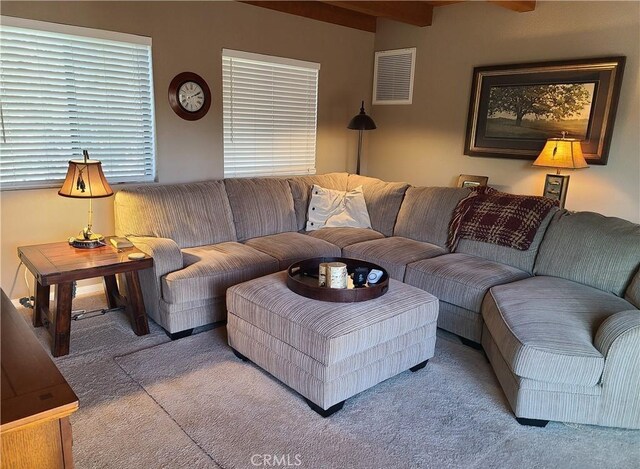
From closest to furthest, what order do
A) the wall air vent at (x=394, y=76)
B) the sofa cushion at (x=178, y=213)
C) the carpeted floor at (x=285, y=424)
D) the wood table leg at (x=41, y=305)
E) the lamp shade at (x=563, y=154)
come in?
the carpeted floor at (x=285, y=424) → the wood table leg at (x=41, y=305) → the sofa cushion at (x=178, y=213) → the lamp shade at (x=563, y=154) → the wall air vent at (x=394, y=76)

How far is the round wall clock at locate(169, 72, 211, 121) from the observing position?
379 centimetres

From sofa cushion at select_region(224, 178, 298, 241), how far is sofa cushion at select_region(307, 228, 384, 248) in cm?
28

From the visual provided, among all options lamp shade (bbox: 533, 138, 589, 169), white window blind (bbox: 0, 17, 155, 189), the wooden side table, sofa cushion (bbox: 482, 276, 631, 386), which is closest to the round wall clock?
white window blind (bbox: 0, 17, 155, 189)

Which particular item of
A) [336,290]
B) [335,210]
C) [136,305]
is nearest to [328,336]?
[336,290]

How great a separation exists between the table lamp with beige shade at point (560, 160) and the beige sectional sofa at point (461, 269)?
2.15 ft

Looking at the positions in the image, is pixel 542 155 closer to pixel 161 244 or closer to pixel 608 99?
pixel 608 99

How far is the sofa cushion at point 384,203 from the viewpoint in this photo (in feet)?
13.6

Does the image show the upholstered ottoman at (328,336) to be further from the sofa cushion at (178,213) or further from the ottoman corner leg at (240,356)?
the sofa cushion at (178,213)

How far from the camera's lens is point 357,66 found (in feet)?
16.9

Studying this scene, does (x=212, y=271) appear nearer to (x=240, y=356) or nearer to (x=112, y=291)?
(x=240, y=356)

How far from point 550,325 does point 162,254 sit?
7.38 feet

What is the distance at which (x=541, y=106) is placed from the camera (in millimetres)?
4086

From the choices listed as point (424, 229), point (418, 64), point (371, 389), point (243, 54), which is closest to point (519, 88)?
point (418, 64)

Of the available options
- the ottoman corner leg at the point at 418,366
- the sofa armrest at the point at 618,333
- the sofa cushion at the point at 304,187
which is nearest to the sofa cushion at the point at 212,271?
the sofa cushion at the point at 304,187
